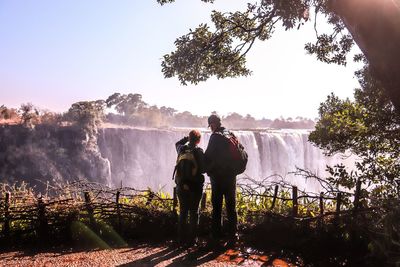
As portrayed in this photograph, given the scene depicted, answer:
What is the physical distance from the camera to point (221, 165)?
5199 mm

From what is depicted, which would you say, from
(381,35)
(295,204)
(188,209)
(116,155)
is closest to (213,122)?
(188,209)

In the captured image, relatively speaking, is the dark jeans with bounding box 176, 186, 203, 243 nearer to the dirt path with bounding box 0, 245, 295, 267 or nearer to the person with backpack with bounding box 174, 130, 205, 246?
the person with backpack with bounding box 174, 130, 205, 246

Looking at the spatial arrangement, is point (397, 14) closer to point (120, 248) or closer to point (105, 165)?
point (120, 248)

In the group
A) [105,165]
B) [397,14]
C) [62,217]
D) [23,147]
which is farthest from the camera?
[105,165]

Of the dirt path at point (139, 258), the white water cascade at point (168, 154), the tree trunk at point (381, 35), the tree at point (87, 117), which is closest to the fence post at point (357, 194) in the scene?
the dirt path at point (139, 258)

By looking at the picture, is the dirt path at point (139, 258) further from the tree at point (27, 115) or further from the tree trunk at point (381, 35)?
the tree at point (27, 115)


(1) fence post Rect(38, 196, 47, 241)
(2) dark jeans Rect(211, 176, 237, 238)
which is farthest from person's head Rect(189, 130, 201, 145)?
(1) fence post Rect(38, 196, 47, 241)

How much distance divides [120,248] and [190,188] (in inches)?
65.0

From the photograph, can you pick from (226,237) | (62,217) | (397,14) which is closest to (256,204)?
(226,237)

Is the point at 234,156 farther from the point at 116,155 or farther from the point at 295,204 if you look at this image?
the point at 116,155

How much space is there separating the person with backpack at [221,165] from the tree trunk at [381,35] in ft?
7.44

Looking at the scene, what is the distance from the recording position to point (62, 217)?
20.4ft

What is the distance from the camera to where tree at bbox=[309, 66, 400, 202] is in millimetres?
4918

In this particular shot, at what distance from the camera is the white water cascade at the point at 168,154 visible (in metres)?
34.7
